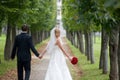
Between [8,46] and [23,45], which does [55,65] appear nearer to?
[23,45]

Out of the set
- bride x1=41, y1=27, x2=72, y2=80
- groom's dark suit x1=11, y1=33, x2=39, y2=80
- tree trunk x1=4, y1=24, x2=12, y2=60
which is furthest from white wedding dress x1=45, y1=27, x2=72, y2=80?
tree trunk x1=4, y1=24, x2=12, y2=60

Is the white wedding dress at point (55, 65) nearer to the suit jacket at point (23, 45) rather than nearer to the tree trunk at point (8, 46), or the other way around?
the suit jacket at point (23, 45)

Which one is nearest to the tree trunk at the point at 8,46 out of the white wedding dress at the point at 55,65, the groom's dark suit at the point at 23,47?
the white wedding dress at the point at 55,65

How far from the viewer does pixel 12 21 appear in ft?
61.3

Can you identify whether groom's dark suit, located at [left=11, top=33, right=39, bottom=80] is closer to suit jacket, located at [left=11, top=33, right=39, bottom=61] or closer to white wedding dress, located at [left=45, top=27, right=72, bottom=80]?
suit jacket, located at [left=11, top=33, right=39, bottom=61]

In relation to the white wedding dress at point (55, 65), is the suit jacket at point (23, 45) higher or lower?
higher

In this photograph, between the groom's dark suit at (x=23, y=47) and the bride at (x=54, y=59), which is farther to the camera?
the bride at (x=54, y=59)

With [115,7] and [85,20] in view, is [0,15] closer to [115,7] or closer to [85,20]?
[85,20]

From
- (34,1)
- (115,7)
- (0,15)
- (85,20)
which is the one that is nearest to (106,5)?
(115,7)

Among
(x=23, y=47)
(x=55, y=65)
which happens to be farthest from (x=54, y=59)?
(x=23, y=47)

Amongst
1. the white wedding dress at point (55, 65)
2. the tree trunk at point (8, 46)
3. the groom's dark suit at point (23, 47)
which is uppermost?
the groom's dark suit at point (23, 47)

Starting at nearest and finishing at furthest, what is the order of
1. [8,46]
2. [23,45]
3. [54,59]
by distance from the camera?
1. [23,45]
2. [54,59]
3. [8,46]

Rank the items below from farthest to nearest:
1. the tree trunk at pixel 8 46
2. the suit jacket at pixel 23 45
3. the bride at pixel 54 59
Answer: the tree trunk at pixel 8 46 < the bride at pixel 54 59 < the suit jacket at pixel 23 45

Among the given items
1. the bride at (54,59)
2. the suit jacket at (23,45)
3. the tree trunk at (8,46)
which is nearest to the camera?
the suit jacket at (23,45)
